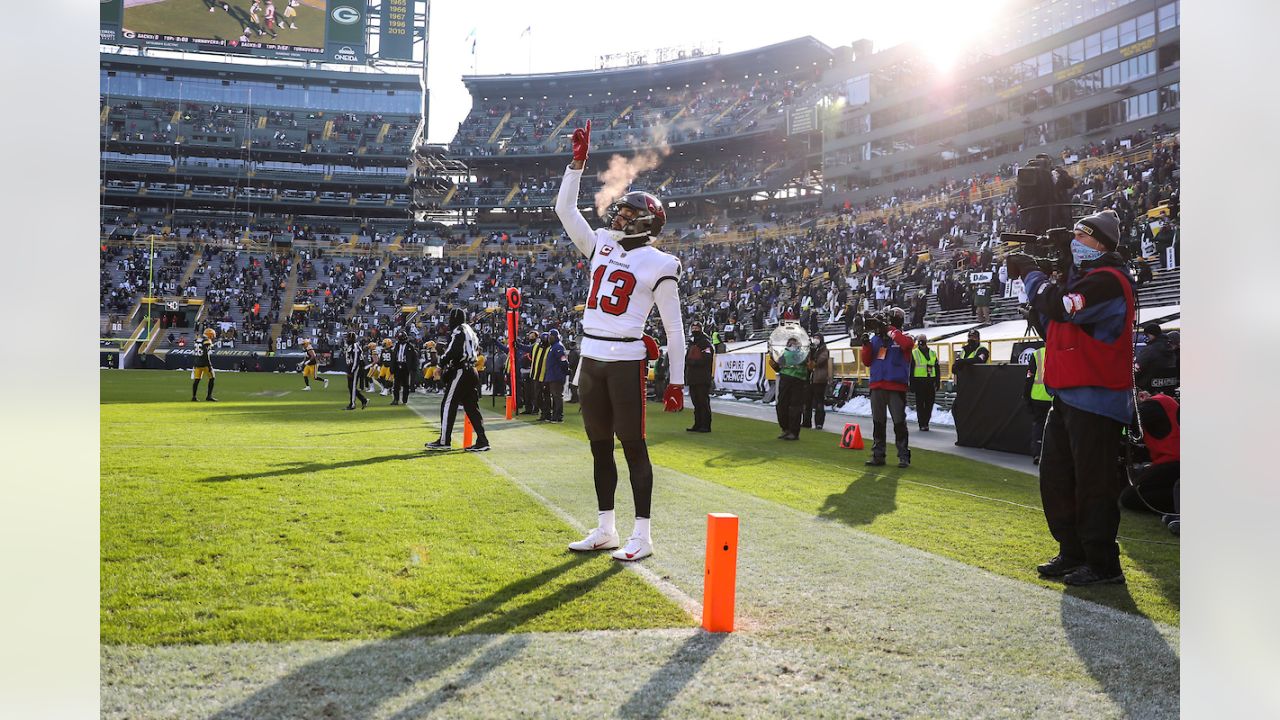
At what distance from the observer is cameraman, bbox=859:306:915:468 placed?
10102 millimetres

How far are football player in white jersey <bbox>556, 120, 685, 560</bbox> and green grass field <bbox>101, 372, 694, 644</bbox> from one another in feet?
1.44

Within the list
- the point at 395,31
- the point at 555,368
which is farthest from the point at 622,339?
the point at 395,31

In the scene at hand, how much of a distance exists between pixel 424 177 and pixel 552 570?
71041 millimetres

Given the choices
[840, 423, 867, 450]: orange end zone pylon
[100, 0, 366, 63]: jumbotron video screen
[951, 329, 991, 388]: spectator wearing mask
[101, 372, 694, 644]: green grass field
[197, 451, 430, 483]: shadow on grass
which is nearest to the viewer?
[101, 372, 694, 644]: green grass field

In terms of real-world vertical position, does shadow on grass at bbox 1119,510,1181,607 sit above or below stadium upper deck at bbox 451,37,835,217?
below

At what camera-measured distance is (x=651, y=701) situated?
2.72 meters

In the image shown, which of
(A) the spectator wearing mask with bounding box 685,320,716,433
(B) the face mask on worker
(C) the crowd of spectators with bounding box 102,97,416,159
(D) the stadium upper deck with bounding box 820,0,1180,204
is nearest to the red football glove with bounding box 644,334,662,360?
(B) the face mask on worker

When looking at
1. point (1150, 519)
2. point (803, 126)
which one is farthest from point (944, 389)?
point (803, 126)

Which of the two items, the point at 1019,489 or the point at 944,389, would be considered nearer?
the point at 1019,489

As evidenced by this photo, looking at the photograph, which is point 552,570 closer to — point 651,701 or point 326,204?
point 651,701

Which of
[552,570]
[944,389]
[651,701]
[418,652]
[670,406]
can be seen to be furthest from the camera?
[944,389]

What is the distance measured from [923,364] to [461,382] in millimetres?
8219

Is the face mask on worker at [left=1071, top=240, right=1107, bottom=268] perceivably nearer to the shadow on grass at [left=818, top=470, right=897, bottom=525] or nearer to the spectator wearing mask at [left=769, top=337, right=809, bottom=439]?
the shadow on grass at [left=818, top=470, right=897, bottom=525]
